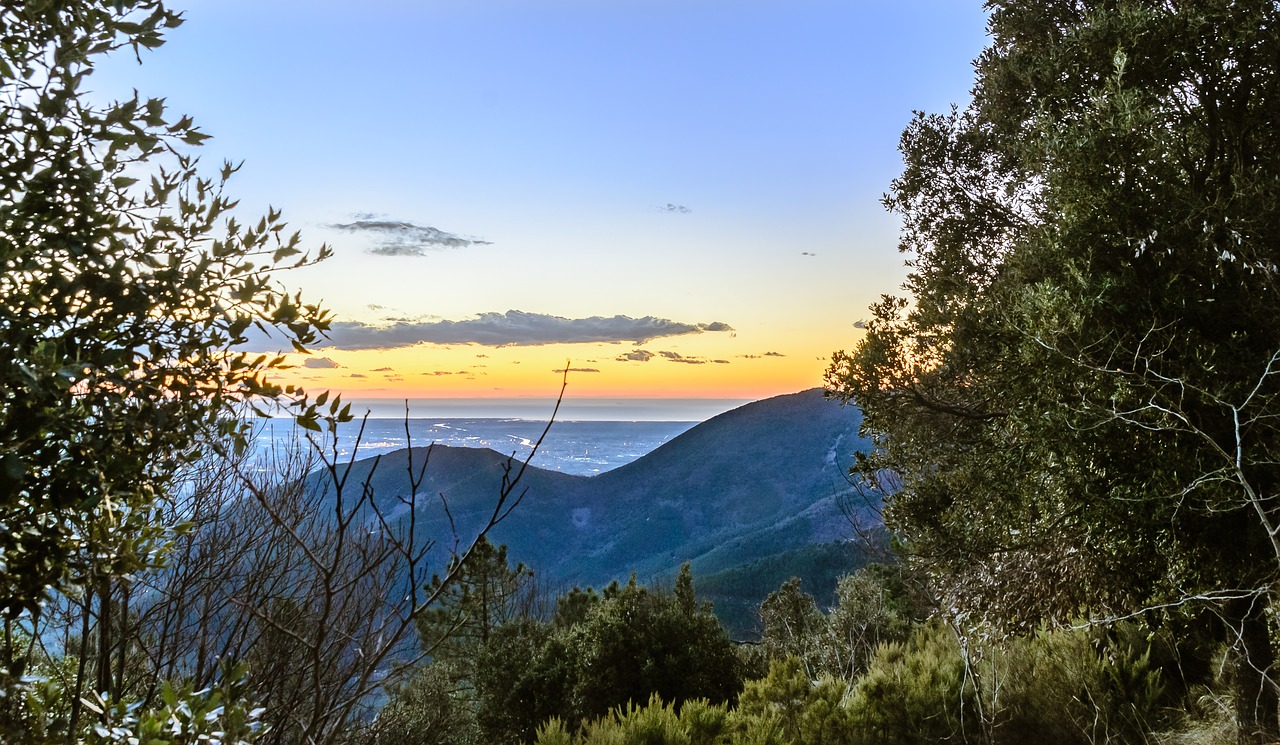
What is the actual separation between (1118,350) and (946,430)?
2754 millimetres

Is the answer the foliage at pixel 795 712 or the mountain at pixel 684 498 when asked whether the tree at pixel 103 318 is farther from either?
the mountain at pixel 684 498

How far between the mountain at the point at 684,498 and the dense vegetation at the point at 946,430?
77380mm

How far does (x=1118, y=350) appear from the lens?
4.75m

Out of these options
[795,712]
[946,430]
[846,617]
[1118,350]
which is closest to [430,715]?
[846,617]

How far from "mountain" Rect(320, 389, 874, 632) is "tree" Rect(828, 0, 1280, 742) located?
77.9m

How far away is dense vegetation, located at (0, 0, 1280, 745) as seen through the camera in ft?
5.92

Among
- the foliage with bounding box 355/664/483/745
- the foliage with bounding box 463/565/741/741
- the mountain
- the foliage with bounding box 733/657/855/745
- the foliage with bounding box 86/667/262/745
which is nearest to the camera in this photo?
the foliage with bounding box 86/667/262/745

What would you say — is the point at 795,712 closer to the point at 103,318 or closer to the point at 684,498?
the point at 103,318

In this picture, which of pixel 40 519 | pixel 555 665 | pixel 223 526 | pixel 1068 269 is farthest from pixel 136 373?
pixel 555 665

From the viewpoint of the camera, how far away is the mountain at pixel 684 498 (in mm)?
99312

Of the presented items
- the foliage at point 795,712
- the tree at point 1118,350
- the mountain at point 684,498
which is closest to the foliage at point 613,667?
the foliage at point 795,712

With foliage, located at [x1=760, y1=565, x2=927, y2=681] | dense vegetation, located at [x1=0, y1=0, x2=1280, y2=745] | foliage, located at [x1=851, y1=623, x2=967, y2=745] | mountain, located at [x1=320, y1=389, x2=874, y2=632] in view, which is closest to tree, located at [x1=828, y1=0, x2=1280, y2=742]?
dense vegetation, located at [x1=0, y1=0, x2=1280, y2=745]

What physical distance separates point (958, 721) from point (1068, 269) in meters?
4.42

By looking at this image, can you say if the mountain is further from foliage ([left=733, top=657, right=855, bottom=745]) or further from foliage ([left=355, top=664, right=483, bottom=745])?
foliage ([left=733, top=657, right=855, bottom=745])
